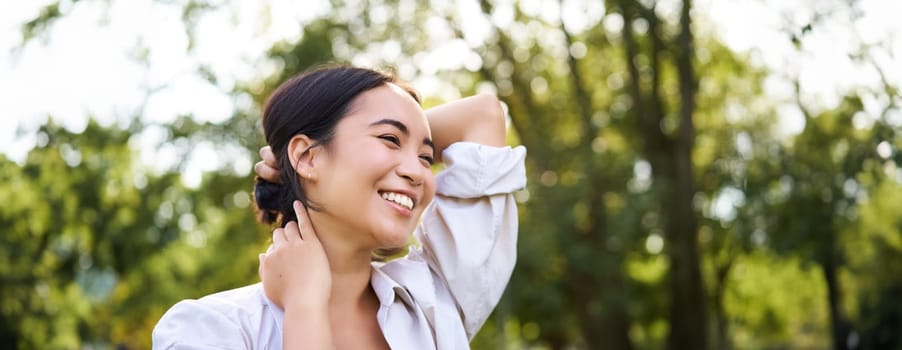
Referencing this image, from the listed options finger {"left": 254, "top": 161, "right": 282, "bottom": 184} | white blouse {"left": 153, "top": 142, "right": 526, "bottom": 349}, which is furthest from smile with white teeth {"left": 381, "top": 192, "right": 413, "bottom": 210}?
finger {"left": 254, "top": 161, "right": 282, "bottom": 184}

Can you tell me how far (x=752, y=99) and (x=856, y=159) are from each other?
10.1m

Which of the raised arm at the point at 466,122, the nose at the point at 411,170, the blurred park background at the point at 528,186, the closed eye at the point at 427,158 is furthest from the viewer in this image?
the blurred park background at the point at 528,186

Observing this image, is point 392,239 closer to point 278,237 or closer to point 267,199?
point 278,237

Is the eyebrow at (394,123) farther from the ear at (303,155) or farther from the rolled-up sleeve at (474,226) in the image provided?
the rolled-up sleeve at (474,226)

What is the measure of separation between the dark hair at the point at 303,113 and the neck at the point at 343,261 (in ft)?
0.18

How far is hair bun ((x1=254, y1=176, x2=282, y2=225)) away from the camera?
2.53 m

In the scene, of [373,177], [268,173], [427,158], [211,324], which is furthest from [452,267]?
[211,324]

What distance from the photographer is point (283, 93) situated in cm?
248

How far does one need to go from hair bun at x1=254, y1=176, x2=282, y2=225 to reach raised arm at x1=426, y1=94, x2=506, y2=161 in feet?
1.49

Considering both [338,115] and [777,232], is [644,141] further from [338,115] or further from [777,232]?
[338,115]

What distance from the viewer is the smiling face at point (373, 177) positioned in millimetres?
2281

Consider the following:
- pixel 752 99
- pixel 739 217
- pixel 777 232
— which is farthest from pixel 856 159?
pixel 752 99

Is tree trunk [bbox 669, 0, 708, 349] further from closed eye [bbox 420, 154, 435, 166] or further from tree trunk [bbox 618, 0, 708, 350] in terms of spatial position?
closed eye [bbox 420, 154, 435, 166]

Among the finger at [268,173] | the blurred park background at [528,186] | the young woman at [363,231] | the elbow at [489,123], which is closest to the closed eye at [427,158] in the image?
the young woman at [363,231]
